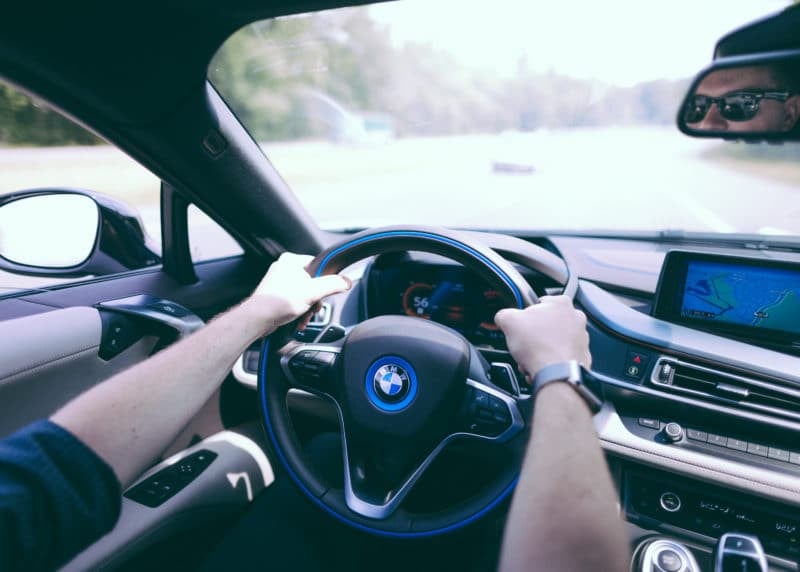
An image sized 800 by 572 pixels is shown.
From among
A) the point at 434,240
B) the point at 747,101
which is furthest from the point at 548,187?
the point at 434,240

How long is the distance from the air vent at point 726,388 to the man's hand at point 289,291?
1296mm

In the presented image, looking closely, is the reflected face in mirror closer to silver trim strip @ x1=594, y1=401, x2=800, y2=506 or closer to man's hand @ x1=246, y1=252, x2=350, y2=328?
silver trim strip @ x1=594, y1=401, x2=800, y2=506

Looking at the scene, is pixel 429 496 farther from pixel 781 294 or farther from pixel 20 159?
pixel 20 159

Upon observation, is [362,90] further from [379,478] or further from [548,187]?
[379,478]

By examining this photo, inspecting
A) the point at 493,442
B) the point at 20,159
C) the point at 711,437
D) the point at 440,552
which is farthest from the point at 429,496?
the point at 20,159

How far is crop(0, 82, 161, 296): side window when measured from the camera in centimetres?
236

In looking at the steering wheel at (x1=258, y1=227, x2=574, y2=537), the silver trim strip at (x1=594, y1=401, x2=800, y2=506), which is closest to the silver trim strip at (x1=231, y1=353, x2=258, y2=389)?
the steering wheel at (x1=258, y1=227, x2=574, y2=537)

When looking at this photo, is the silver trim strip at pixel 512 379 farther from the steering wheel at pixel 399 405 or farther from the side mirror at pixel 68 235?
the side mirror at pixel 68 235

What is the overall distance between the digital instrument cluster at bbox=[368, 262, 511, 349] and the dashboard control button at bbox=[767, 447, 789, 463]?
1.07 meters

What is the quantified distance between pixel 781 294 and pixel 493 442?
1218 mm

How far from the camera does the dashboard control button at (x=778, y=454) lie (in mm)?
1777

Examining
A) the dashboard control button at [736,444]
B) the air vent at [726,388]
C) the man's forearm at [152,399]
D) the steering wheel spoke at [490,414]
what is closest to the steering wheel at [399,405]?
the steering wheel spoke at [490,414]

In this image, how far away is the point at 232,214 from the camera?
2.54 metres

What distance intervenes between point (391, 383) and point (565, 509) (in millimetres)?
1000
